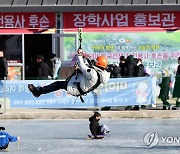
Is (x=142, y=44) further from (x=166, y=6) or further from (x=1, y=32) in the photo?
(x=1, y=32)

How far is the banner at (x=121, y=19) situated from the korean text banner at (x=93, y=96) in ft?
20.6

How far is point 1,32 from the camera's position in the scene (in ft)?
93.5

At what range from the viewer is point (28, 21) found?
28.5 metres

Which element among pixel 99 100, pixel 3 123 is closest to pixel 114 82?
pixel 99 100

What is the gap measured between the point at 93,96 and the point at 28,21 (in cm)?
734

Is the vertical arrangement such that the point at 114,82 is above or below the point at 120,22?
below

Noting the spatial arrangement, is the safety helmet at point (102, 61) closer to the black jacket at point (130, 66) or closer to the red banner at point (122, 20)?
the black jacket at point (130, 66)

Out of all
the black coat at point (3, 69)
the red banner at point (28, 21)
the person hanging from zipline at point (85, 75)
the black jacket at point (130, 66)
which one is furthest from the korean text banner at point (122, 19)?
the person hanging from zipline at point (85, 75)

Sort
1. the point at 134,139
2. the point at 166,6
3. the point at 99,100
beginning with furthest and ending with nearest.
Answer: the point at 166,6 < the point at 99,100 < the point at 134,139

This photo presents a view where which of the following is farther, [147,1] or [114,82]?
[147,1]

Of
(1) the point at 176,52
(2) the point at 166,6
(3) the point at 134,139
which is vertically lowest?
(3) the point at 134,139

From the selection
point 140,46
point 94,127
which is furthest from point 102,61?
point 140,46

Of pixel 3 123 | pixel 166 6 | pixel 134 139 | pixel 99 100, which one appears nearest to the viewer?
pixel 134 139

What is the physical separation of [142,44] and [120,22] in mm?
1262
